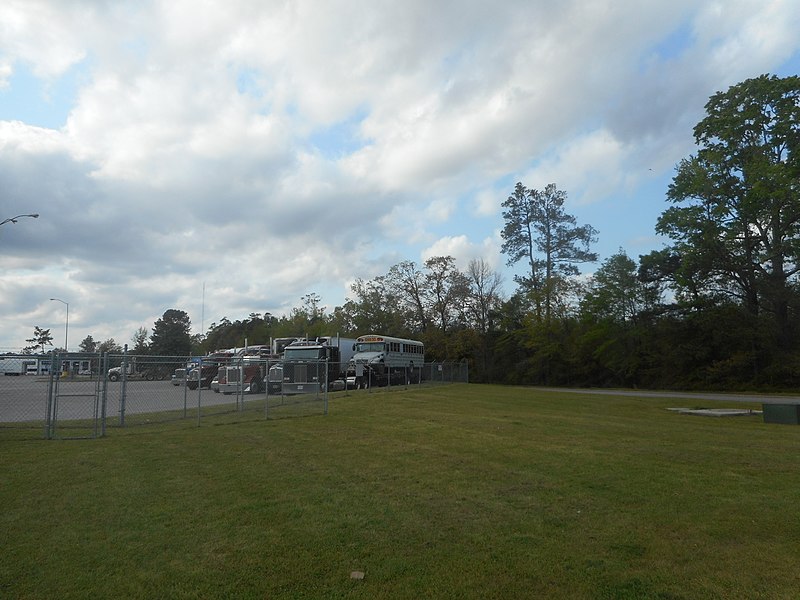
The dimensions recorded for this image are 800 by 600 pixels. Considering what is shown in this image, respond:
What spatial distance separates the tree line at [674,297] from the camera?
126 ft

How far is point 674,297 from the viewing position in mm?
49156

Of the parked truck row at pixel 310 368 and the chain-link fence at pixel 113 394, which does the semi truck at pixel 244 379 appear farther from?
the chain-link fence at pixel 113 394

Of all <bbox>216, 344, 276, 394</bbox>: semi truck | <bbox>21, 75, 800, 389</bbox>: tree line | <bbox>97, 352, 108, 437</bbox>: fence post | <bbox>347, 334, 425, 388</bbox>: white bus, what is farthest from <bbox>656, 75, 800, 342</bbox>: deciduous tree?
<bbox>97, 352, 108, 437</bbox>: fence post

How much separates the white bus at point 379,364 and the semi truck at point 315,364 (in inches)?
34.1

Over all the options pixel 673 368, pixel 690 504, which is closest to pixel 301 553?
pixel 690 504

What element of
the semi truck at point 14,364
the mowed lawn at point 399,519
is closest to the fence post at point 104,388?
the mowed lawn at point 399,519

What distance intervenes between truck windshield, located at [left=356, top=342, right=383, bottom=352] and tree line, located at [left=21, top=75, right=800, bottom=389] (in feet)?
74.7

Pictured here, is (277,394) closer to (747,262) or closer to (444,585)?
(444,585)

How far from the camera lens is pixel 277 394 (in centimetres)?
2370

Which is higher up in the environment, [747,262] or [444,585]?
[747,262]

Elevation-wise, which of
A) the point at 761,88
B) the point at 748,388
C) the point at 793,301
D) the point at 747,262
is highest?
the point at 761,88

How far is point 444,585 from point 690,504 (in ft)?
12.1

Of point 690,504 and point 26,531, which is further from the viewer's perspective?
point 690,504

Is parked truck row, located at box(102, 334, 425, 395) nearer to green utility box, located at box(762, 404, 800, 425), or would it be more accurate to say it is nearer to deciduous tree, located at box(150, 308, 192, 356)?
green utility box, located at box(762, 404, 800, 425)
